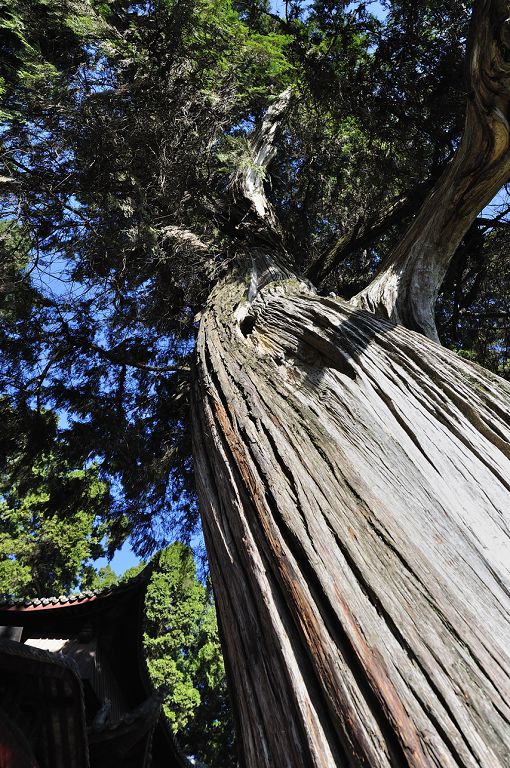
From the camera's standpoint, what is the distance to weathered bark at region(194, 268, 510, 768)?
73cm

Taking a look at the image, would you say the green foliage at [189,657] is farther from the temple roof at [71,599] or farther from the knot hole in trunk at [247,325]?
the knot hole in trunk at [247,325]

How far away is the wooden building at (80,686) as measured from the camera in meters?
3.38

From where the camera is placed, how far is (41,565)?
47.7 ft

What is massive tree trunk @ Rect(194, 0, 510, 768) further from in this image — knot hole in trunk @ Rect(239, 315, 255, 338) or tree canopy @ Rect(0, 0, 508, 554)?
tree canopy @ Rect(0, 0, 508, 554)

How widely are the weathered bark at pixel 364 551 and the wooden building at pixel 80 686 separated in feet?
8.83

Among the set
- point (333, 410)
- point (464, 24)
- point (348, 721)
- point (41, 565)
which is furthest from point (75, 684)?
point (41, 565)

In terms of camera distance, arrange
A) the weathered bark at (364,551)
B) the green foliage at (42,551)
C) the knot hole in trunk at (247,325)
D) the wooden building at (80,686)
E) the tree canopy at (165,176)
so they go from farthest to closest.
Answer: the green foliage at (42,551)
the tree canopy at (165,176)
the wooden building at (80,686)
the knot hole in trunk at (247,325)
the weathered bark at (364,551)

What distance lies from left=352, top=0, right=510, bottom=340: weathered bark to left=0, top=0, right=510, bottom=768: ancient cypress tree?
12 millimetres

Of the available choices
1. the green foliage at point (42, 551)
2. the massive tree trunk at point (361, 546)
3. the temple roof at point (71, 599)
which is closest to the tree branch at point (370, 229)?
the massive tree trunk at point (361, 546)

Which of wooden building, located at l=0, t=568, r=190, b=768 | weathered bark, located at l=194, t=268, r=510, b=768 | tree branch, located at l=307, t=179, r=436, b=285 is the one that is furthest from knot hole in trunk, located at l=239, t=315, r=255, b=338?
wooden building, located at l=0, t=568, r=190, b=768

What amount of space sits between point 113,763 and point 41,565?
1132 centimetres

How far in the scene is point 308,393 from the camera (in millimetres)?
1735

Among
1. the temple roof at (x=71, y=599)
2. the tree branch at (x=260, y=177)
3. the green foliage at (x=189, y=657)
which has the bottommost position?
the green foliage at (x=189, y=657)

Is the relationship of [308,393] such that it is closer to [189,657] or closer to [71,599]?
[71,599]
